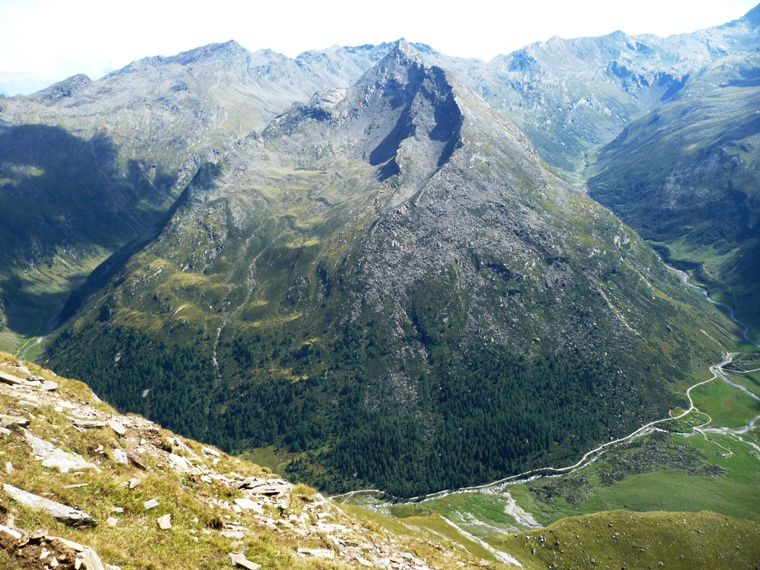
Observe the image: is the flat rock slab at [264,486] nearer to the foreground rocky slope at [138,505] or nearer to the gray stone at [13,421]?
the foreground rocky slope at [138,505]

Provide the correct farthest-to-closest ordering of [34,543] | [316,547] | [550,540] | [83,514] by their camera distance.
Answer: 1. [550,540]
2. [316,547]
3. [83,514]
4. [34,543]

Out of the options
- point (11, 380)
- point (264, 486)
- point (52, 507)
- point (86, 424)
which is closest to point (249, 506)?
point (264, 486)

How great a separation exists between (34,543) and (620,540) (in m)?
152

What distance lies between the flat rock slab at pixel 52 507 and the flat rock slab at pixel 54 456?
5174 mm

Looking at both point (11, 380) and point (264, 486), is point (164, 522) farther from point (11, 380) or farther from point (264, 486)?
point (11, 380)

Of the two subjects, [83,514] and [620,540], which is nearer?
[83,514]

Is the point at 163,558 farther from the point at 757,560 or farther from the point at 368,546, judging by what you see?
the point at 757,560

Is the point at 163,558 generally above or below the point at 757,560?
above

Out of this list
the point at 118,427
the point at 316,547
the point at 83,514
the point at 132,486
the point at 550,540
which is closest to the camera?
the point at 83,514

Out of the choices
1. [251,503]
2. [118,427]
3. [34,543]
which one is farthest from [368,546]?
[34,543]

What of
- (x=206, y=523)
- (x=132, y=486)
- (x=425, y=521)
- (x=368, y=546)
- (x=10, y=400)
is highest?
(x=10, y=400)

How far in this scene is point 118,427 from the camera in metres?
39.0

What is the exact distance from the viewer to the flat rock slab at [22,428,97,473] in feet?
95.6

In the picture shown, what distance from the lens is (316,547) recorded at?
34.9 m
